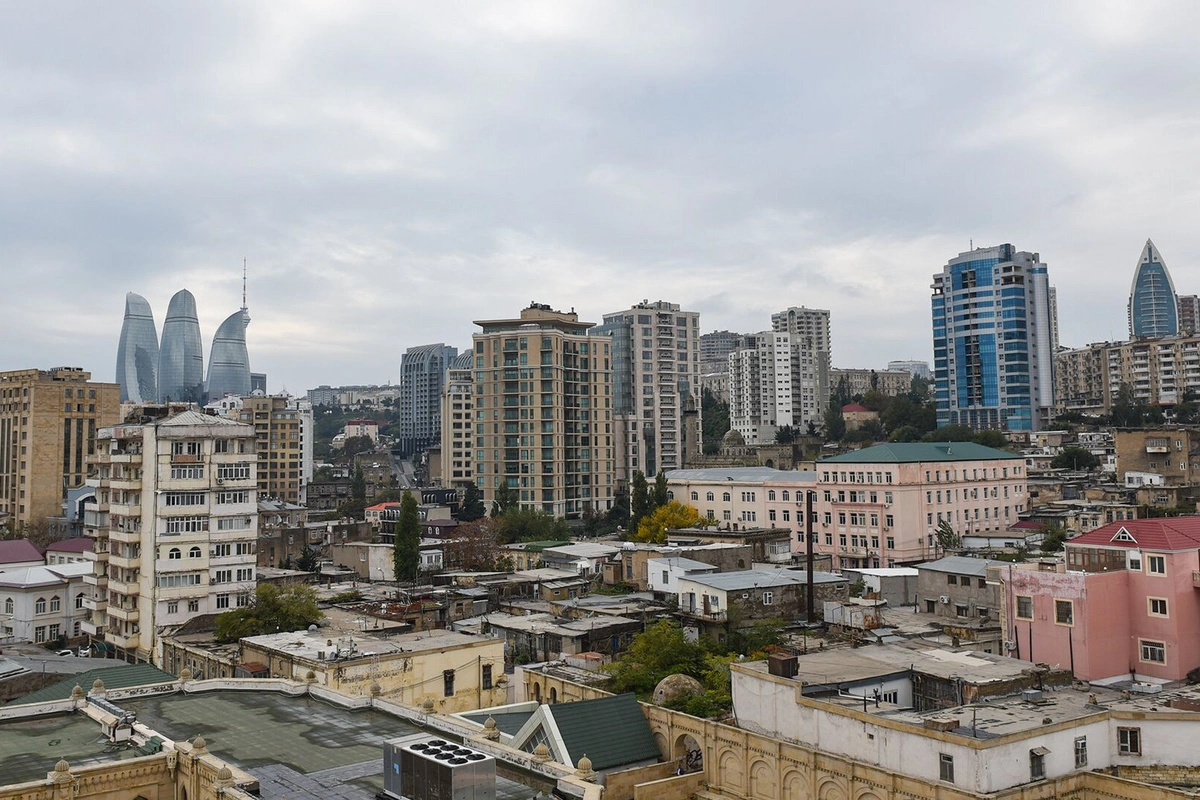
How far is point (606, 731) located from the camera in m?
28.4

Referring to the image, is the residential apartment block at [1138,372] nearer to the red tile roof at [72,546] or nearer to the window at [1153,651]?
the window at [1153,651]

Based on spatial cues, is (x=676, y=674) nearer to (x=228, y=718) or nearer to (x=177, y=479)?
(x=228, y=718)

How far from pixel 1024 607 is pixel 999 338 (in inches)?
4827

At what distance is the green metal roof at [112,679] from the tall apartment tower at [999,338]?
135m

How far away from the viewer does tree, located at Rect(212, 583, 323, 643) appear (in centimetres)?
4225

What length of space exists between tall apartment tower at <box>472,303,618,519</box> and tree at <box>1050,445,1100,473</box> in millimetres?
53315

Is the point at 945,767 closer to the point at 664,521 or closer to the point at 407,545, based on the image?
the point at 407,545

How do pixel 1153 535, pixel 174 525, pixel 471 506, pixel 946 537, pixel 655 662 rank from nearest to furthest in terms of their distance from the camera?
pixel 1153 535
pixel 655 662
pixel 174 525
pixel 946 537
pixel 471 506

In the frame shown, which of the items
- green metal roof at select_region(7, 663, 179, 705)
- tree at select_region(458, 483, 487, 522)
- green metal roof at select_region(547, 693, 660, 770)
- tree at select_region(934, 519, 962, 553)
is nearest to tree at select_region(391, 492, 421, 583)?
green metal roof at select_region(7, 663, 179, 705)

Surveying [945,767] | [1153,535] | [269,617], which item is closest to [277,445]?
[269,617]

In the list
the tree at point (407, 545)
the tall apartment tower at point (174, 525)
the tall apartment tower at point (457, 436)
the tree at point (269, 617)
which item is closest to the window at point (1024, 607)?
the tree at point (269, 617)

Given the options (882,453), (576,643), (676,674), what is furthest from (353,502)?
(676,674)

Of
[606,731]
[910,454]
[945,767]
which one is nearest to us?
[945,767]

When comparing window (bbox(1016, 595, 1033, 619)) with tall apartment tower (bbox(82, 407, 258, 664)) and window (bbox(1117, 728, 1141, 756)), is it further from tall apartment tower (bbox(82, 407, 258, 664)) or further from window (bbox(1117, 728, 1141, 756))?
tall apartment tower (bbox(82, 407, 258, 664))
